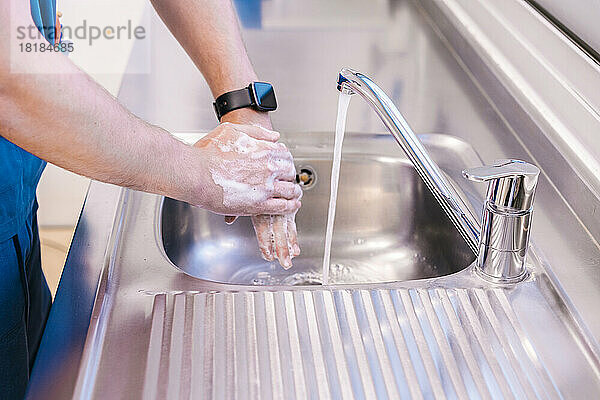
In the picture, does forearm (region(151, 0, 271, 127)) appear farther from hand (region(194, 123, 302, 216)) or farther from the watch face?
hand (region(194, 123, 302, 216))

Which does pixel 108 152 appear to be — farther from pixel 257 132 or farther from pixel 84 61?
pixel 84 61

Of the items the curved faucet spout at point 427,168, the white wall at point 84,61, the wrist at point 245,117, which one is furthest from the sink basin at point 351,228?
the white wall at point 84,61

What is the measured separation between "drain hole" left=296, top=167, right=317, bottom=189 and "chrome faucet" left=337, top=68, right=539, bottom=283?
0.30 m

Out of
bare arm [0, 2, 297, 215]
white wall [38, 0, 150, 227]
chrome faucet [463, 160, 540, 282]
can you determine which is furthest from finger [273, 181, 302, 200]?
white wall [38, 0, 150, 227]

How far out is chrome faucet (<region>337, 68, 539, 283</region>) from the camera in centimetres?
71

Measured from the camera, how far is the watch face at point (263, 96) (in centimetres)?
105

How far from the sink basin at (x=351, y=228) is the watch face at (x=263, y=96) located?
0.12 metres

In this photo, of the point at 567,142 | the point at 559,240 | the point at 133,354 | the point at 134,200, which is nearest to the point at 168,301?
the point at 133,354

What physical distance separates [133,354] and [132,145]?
8.4 inches

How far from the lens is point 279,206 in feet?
3.10

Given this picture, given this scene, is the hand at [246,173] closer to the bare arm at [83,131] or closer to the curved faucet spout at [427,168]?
the bare arm at [83,131]

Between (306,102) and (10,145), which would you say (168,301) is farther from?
(306,102)

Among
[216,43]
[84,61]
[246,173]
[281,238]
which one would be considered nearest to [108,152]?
[246,173]

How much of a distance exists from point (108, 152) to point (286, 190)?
0.29 meters
